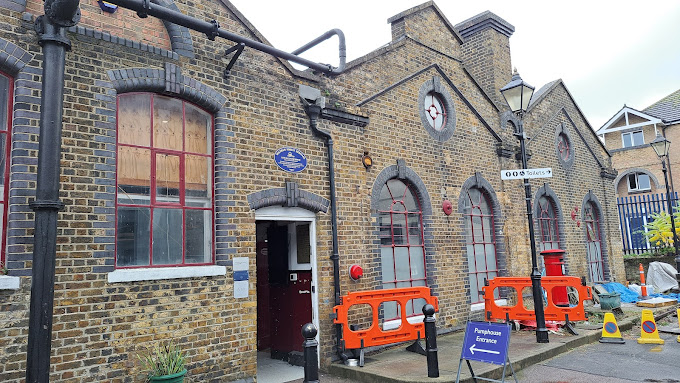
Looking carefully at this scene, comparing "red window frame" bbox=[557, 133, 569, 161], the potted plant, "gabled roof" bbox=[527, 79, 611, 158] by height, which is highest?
"gabled roof" bbox=[527, 79, 611, 158]

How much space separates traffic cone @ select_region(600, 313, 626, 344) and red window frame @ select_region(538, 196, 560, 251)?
3960 millimetres

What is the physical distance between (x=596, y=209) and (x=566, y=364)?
10298 mm

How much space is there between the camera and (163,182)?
252 inches

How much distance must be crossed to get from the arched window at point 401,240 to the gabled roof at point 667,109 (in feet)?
94.5

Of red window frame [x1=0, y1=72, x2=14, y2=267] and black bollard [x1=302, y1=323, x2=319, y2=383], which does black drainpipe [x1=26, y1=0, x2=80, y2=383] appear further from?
black bollard [x1=302, y1=323, x2=319, y2=383]

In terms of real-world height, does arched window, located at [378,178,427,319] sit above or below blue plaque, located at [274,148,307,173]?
below

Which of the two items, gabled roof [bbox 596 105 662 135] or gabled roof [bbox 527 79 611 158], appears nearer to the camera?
gabled roof [bbox 527 79 611 158]

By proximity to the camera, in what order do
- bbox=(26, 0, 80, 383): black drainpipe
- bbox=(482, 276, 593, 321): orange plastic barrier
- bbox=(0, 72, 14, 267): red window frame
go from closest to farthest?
bbox=(26, 0, 80, 383): black drainpipe, bbox=(0, 72, 14, 267): red window frame, bbox=(482, 276, 593, 321): orange plastic barrier

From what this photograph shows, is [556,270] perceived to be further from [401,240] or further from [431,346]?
[431,346]

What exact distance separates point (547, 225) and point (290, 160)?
365 inches

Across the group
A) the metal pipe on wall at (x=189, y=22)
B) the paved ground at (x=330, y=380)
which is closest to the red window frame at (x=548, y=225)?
the paved ground at (x=330, y=380)

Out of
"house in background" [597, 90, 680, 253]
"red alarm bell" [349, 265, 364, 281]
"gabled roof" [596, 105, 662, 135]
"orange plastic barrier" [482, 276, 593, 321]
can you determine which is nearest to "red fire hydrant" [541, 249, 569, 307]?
"orange plastic barrier" [482, 276, 593, 321]

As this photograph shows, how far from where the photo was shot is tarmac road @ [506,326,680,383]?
22.2 ft

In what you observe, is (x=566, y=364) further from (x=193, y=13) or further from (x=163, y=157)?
(x=193, y=13)
